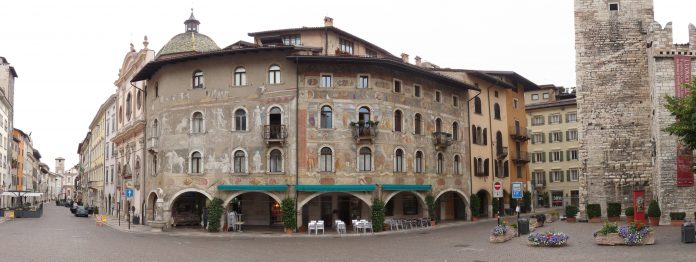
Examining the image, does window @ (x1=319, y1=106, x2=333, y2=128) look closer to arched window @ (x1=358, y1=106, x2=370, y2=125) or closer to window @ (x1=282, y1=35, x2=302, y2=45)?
arched window @ (x1=358, y1=106, x2=370, y2=125)

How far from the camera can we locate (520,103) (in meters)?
55.9

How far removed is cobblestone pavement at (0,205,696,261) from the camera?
2144cm

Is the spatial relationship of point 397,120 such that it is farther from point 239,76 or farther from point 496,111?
point 496,111

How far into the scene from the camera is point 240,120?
3722cm

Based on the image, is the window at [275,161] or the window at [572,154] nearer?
the window at [275,161]

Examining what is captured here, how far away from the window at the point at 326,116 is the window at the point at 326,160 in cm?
141

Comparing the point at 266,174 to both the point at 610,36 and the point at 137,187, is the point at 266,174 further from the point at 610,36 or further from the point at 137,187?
the point at 610,36

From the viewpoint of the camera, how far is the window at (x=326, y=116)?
121ft

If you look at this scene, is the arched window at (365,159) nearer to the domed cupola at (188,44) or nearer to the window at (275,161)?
the window at (275,161)

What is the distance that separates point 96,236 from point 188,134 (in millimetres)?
7775

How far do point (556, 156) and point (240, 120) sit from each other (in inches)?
1872

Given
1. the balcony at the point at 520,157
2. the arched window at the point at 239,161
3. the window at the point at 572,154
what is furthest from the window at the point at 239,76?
the window at the point at 572,154

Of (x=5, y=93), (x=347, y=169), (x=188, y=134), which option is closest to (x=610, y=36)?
(x=347, y=169)

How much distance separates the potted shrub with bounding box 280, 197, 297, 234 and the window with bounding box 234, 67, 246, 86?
749cm
